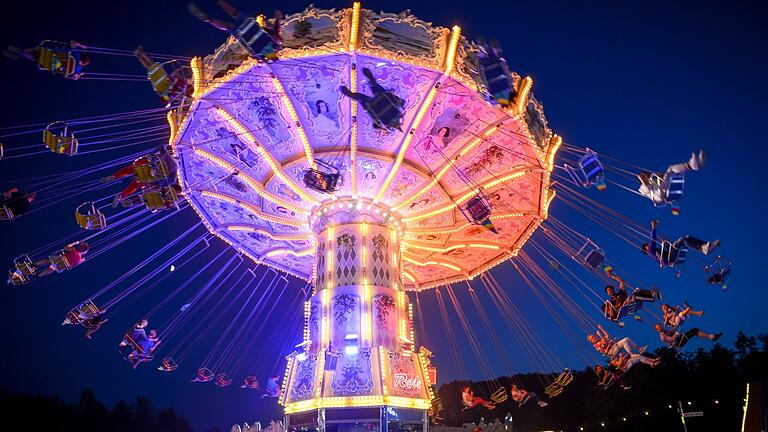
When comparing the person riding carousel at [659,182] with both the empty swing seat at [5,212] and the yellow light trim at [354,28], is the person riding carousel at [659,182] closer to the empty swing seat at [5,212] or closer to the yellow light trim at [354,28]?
the yellow light trim at [354,28]

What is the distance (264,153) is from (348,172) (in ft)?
6.61

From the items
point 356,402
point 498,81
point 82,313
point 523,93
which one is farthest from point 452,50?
point 82,313

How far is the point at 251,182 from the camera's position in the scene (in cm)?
1422

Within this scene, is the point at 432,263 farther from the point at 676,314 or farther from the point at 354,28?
the point at 354,28

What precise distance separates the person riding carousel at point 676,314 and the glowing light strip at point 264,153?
8426mm

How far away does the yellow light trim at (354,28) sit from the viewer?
10.4 metres

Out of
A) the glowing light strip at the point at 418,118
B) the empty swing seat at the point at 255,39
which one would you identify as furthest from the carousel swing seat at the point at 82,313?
the empty swing seat at the point at 255,39

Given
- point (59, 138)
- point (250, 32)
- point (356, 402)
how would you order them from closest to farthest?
point (250, 32)
point (59, 138)
point (356, 402)

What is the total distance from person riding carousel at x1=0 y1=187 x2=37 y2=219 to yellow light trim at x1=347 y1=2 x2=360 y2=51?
6.26m

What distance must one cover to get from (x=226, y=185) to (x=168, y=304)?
25.8 metres

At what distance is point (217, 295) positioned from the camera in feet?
94.2

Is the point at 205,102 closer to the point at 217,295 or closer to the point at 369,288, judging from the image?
the point at 369,288

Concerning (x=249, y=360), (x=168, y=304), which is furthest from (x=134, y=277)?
(x=249, y=360)

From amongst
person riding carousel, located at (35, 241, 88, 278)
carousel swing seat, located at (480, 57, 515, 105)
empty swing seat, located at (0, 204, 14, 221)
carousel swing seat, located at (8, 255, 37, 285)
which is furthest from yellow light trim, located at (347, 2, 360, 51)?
carousel swing seat, located at (8, 255, 37, 285)
